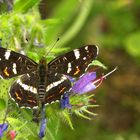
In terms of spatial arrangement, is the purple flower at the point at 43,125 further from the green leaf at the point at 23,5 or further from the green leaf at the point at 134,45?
the green leaf at the point at 134,45

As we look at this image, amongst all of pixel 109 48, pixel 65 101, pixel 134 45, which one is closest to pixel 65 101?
pixel 65 101

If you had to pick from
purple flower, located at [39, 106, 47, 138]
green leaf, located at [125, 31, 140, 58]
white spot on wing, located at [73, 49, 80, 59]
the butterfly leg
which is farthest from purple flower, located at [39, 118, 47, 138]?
green leaf, located at [125, 31, 140, 58]

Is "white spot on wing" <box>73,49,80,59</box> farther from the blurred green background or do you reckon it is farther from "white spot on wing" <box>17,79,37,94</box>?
the blurred green background

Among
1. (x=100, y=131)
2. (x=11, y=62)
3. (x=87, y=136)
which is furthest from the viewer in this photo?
(x=100, y=131)

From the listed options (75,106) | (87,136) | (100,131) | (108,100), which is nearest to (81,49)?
(75,106)

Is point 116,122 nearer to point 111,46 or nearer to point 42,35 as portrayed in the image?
point 111,46

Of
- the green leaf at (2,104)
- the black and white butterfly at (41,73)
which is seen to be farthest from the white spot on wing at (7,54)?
the green leaf at (2,104)
